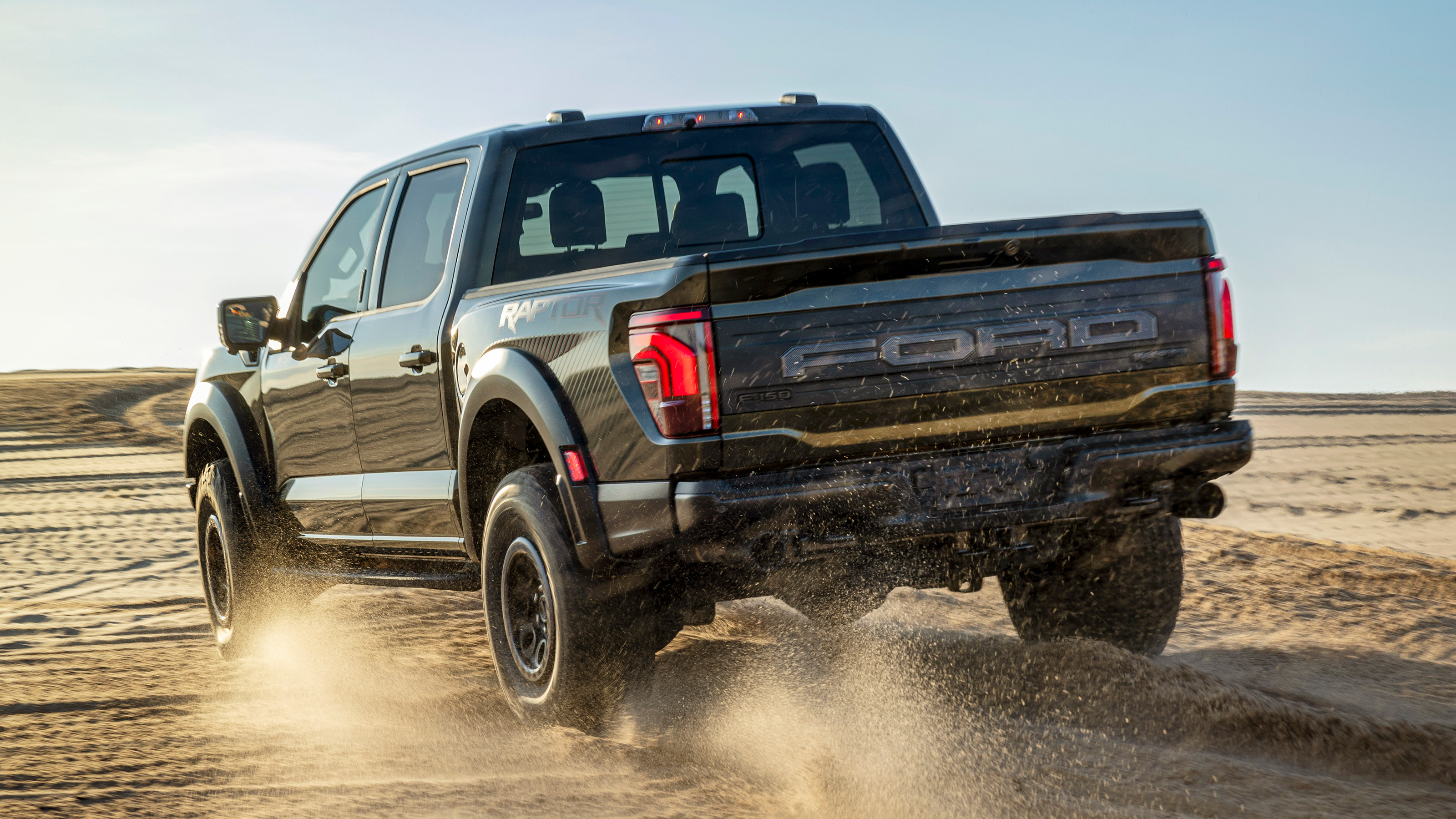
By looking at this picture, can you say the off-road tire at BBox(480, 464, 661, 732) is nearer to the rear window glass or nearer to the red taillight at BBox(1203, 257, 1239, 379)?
the rear window glass

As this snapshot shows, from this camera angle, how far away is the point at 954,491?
3.77 meters

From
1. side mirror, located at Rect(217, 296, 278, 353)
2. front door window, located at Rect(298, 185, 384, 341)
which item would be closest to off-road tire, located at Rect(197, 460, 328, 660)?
side mirror, located at Rect(217, 296, 278, 353)

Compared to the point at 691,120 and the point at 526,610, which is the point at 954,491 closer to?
the point at 526,610

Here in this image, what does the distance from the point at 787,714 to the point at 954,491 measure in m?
1.21

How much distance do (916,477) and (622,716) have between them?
5.22ft

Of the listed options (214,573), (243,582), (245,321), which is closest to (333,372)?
(245,321)

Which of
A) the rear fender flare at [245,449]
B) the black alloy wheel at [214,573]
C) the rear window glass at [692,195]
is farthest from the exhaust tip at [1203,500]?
the black alloy wheel at [214,573]

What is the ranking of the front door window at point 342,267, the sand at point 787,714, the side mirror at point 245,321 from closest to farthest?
1. the sand at point 787,714
2. the front door window at point 342,267
3. the side mirror at point 245,321

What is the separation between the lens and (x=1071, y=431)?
156 inches

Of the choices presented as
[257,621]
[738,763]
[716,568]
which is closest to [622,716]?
[738,763]

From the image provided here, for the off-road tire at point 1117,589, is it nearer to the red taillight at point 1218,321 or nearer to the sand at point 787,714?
the sand at point 787,714

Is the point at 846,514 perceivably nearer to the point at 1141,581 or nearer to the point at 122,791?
the point at 1141,581

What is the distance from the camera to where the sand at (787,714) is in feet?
12.2

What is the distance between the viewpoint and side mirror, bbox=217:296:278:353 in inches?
232
